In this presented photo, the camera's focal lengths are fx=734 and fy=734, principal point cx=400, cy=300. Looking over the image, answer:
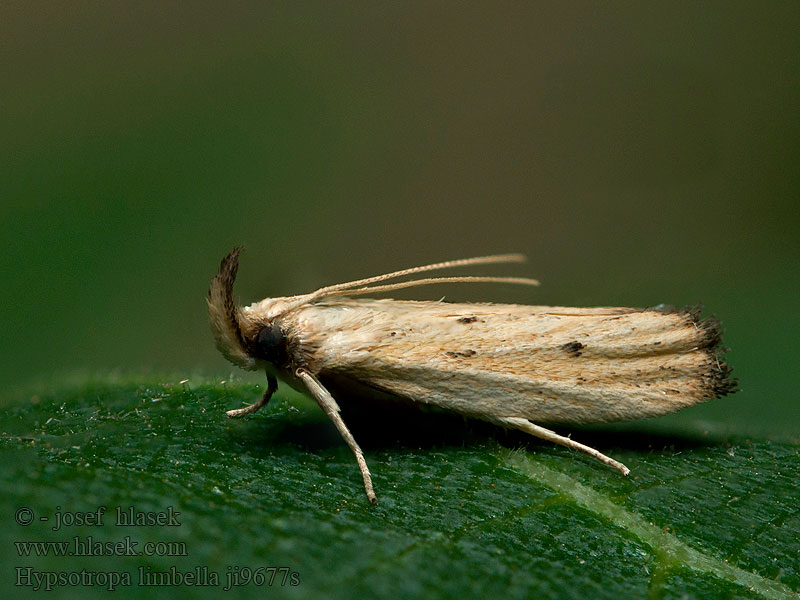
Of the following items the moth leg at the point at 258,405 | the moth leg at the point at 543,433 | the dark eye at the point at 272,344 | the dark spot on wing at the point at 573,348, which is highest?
the dark eye at the point at 272,344

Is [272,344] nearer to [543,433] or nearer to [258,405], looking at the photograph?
[258,405]

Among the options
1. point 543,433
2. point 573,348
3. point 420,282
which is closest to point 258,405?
point 420,282

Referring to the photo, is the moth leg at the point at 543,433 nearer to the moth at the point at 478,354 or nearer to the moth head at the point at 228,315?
the moth at the point at 478,354

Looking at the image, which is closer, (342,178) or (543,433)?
(543,433)

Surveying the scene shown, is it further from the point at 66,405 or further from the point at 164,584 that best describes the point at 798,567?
the point at 66,405

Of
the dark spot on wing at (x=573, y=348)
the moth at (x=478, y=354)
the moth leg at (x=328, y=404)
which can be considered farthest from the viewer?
the dark spot on wing at (x=573, y=348)

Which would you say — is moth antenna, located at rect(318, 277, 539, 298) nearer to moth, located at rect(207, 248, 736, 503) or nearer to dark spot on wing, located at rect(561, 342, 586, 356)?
moth, located at rect(207, 248, 736, 503)

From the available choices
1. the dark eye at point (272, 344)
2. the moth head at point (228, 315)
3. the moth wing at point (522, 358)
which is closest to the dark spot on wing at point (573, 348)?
the moth wing at point (522, 358)
